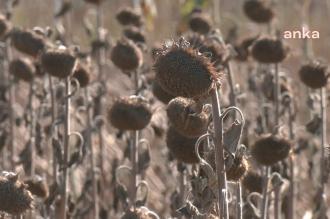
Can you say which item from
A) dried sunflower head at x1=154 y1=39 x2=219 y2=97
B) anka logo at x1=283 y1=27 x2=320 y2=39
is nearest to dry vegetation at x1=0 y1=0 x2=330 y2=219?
dried sunflower head at x1=154 y1=39 x2=219 y2=97

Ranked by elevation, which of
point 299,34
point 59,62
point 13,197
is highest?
point 299,34

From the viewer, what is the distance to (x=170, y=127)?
3770 millimetres

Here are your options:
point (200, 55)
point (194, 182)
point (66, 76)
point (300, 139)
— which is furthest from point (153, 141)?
point (200, 55)

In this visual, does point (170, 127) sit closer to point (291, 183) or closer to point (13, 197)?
point (13, 197)

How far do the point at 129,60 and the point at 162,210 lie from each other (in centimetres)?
181

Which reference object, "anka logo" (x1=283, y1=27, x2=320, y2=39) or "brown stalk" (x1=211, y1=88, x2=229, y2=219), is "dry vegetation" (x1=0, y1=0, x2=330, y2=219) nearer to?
"brown stalk" (x1=211, y1=88, x2=229, y2=219)

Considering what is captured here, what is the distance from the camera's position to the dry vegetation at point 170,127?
8.89 ft

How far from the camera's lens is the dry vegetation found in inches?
107

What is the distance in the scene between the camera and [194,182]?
312 cm

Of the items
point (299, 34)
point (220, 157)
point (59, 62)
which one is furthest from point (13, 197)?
point (299, 34)

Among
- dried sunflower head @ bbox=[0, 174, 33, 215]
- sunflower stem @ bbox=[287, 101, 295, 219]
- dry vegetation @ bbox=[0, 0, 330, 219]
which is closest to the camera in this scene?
dry vegetation @ bbox=[0, 0, 330, 219]

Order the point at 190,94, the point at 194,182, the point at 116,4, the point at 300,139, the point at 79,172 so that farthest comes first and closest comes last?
the point at 116,4
the point at 79,172
the point at 300,139
the point at 194,182
the point at 190,94

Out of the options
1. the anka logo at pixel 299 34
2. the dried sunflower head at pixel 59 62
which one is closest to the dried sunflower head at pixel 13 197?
the dried sunflower head at pixel 59 62

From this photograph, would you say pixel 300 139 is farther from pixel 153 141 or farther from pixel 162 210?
pixel 153 141
